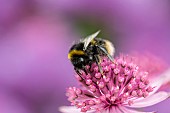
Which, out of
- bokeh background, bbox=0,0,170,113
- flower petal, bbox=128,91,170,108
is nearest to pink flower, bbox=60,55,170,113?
flower petal, bbox=128,91,170,108

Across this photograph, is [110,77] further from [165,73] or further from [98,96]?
[165,73]

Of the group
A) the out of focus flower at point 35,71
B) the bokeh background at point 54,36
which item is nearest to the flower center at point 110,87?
the bokeh background at point 54,36

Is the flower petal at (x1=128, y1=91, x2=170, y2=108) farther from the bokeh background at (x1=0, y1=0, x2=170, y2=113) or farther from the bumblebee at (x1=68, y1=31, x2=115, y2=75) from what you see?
the bokeh background at (x1=0, y1=0, x2=170, y2=113)

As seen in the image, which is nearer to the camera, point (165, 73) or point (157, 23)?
point (165, 73)

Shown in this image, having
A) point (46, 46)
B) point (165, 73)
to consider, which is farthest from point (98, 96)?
point (46, 46)

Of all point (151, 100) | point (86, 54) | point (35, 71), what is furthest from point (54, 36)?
point (151, 100)

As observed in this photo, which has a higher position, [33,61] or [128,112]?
[33,61]

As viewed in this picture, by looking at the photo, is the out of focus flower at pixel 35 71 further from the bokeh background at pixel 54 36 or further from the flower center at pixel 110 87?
the flower center at pixel 110 87

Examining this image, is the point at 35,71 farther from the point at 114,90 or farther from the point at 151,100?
the point at 151,100
